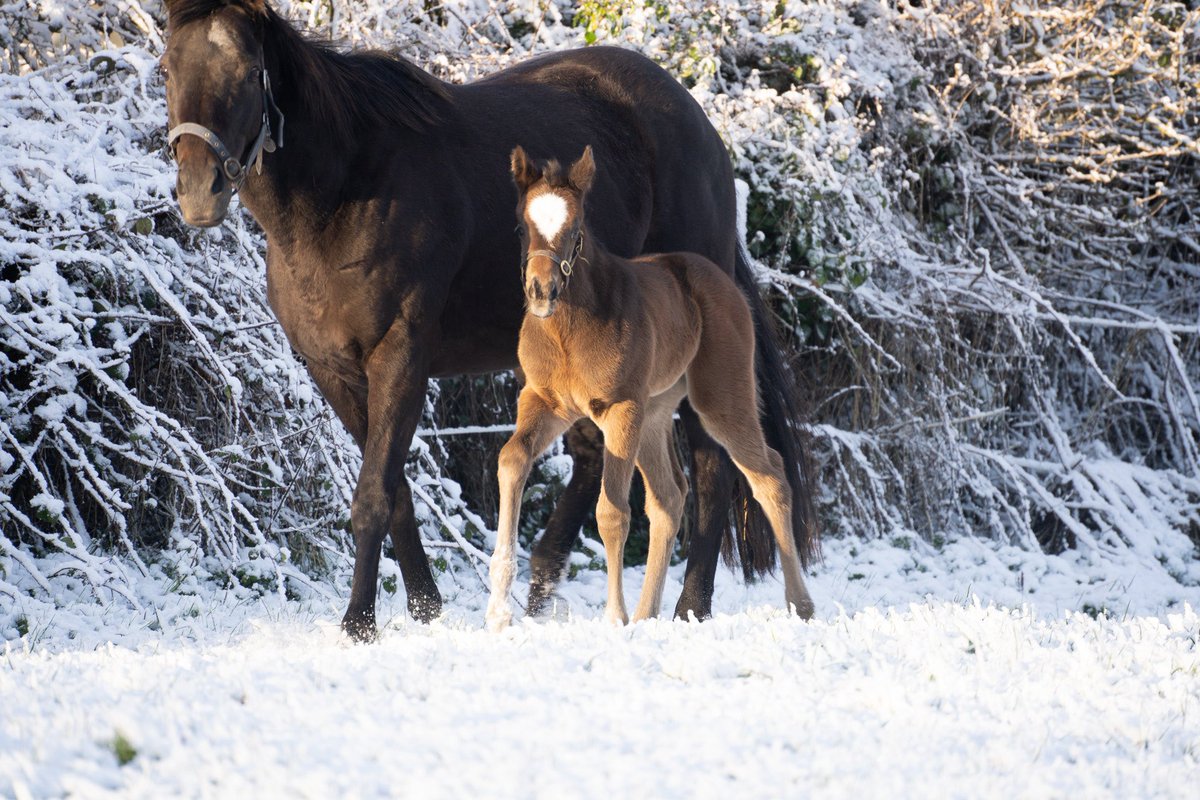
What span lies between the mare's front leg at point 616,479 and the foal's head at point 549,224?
21.0 inches

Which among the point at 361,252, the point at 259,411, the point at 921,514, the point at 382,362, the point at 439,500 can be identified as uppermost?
the point at 361,252

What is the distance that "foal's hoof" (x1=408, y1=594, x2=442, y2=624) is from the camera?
499 cm

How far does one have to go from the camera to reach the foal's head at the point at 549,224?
3.97 meters

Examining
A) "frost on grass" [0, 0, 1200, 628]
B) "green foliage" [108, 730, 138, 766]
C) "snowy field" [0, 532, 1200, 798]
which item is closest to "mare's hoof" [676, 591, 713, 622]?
"snowy field" [0, 532, 1200, 798]

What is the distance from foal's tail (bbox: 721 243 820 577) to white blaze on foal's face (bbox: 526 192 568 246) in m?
1.93

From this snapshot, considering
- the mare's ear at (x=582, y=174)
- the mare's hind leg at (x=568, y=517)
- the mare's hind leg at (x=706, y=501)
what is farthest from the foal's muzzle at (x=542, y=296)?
the mare's hind leg at (x=706, y=501)

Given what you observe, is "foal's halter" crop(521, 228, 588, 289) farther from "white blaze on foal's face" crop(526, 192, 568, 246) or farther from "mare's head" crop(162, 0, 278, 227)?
"mare's head" crop(162, 0, 278, 227)

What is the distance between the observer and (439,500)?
25.8 feet

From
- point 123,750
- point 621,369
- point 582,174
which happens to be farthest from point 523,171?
point 123,750

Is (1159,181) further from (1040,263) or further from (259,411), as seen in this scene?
(259,411)

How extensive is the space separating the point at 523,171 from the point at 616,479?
1.09m

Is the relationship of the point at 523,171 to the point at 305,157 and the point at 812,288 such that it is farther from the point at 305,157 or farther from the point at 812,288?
the point at 812,288

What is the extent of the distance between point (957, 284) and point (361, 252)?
20.9 ft

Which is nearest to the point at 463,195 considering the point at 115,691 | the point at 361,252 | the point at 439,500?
the point at 361,252
